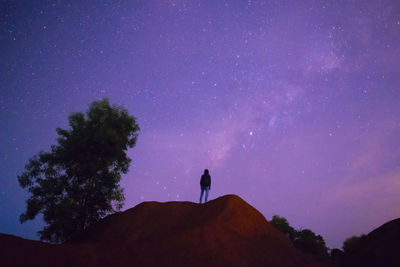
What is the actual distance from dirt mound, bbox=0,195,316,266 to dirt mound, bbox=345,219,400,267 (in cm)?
300

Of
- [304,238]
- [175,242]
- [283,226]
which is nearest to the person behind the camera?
[175,242]

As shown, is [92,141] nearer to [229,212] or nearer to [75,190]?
[75,190]

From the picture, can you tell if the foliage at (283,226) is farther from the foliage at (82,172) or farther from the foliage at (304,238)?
the foliage at (82,172)

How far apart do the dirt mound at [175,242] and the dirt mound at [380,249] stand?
3.00 metres

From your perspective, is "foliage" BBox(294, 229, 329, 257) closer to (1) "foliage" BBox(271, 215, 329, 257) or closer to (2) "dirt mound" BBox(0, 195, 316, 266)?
(1) "foliage" BBox(271, 215, 329, 257)

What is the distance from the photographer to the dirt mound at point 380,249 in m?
12.8

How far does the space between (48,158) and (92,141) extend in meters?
3.92

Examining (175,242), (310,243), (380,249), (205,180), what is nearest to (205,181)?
(205,180)

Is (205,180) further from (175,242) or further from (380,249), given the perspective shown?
(380,249)

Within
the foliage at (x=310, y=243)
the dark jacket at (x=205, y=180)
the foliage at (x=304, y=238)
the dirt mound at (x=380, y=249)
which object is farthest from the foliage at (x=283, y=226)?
the dirt mound at (x=380, y=249)

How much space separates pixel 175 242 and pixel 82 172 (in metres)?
12.8

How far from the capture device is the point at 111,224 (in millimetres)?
18438

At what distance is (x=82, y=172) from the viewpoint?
22078 millimetres

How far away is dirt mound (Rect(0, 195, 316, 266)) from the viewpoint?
473 inches
